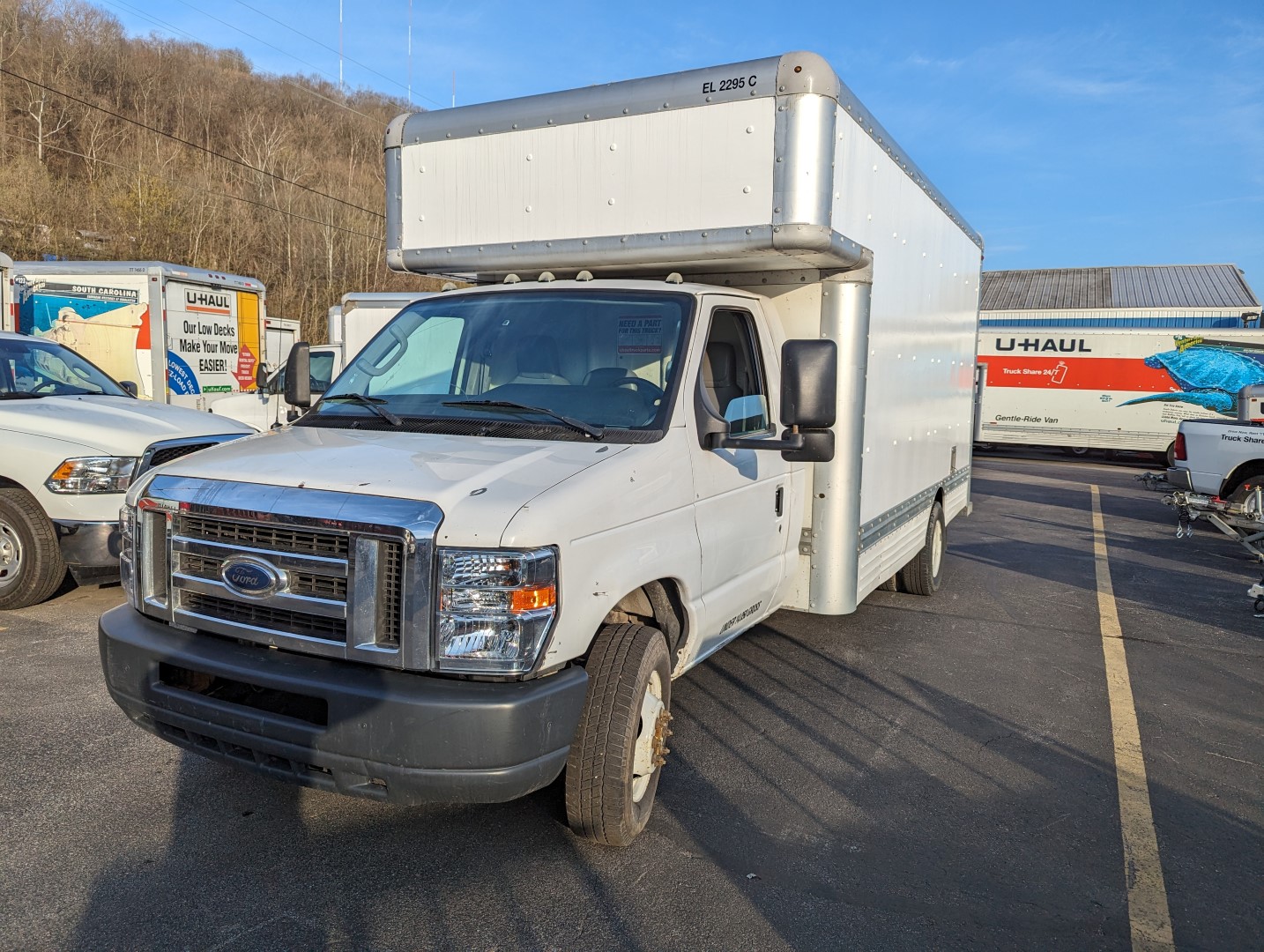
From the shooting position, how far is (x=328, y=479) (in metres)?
3.16

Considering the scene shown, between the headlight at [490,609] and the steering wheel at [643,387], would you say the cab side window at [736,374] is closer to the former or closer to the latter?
the steering wheel at [643,387]

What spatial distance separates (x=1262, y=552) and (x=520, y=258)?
653cm

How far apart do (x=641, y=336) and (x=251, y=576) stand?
1.91 m

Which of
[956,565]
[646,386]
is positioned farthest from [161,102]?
[646,386]

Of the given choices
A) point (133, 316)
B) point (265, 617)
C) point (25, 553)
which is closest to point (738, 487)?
point (265, 617)

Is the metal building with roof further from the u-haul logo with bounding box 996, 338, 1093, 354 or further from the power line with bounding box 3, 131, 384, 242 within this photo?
the power line with bounding box 3, 131, 384, 242

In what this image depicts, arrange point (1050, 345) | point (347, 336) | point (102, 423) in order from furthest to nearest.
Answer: point (1050, 345) → point (347, 336) → point (102, 423)

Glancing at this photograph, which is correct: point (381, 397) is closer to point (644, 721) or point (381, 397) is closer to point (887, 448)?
point (644, 721)

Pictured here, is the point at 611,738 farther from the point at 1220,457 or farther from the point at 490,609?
the point at 1220,457

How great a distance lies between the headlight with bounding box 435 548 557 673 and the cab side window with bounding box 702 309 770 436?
153 cm

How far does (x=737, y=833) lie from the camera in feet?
12.3

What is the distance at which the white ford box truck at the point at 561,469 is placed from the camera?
9.66 feet

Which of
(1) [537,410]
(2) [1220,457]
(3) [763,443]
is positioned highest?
(1) [537,410]

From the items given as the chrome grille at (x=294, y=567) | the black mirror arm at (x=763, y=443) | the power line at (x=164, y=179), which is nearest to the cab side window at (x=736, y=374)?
the black mirror arm at (x=763, y=443)
